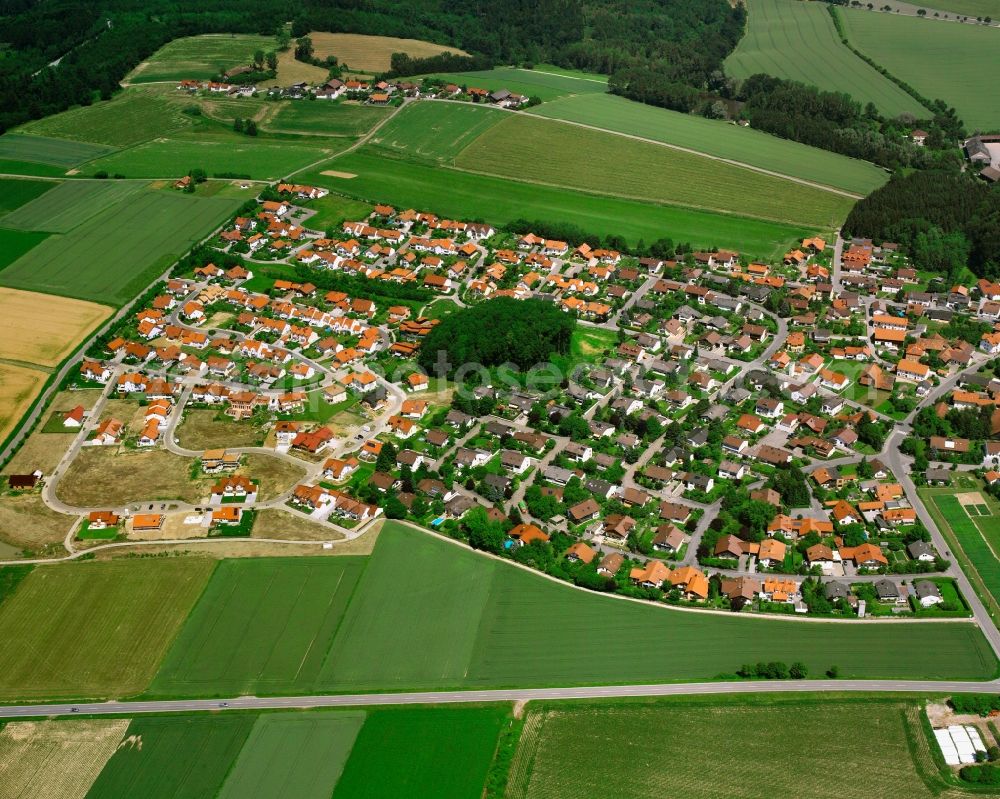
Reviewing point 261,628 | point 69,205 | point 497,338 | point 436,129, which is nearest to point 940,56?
point 436,129

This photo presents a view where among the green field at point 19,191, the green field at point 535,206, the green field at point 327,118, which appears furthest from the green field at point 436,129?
the green field at point 19,191

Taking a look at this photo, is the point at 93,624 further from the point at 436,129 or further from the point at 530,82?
the point at 530,82

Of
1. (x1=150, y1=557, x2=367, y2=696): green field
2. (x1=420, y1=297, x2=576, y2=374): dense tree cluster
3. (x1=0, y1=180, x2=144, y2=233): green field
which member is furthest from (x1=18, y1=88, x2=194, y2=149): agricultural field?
(x1=150, y1=557, x2=367, y2=696): green field

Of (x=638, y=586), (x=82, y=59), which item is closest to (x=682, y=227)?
(x=638, y=586)

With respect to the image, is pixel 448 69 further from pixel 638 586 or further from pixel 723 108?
pixel 638 586

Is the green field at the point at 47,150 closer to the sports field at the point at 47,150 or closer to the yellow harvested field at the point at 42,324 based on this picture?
the sports field at the point at 47,150

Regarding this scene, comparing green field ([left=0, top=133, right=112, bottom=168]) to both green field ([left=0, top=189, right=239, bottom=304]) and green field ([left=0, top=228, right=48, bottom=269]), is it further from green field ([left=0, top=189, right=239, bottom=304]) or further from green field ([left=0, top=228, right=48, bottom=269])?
green field ([left=0, top=228, right=48, bottom=269])

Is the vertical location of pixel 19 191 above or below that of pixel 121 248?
below
